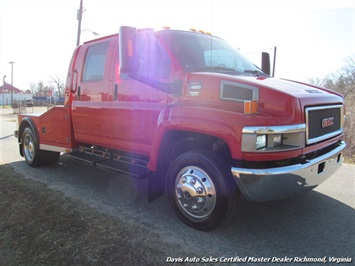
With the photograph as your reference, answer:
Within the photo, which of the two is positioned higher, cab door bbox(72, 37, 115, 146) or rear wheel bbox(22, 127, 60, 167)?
cab door bbox(72, 37, 115, 146)

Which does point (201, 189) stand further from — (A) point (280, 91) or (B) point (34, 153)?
(B) point (34, 153)

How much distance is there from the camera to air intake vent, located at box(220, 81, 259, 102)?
3.07 m

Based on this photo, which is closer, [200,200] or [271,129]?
[271,129]

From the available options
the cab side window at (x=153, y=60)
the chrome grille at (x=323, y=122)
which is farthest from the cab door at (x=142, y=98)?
the chrome grille at (x=323, y=122)

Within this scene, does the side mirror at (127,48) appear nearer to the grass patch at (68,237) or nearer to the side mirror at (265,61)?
the grass patch at (68,237)

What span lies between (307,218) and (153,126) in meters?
2.24

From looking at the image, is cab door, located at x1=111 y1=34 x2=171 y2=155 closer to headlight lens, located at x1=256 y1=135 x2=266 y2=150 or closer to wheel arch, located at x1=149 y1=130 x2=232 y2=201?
wheel arch, located at x1=149 y1=130 x2=232 y2=201

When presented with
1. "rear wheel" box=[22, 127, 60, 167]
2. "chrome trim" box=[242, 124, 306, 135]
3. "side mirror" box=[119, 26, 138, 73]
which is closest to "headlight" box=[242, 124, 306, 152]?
"chrome trim" box=[242, 124, 306, 135]

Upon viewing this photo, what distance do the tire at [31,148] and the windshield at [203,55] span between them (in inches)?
154

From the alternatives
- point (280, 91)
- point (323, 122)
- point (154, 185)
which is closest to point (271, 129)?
point (280, 91)

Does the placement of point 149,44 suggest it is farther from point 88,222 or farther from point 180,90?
point 88,222

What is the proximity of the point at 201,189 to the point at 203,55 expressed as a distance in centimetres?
174

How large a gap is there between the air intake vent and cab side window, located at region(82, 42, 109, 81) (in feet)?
7.53

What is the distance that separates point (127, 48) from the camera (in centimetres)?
325
